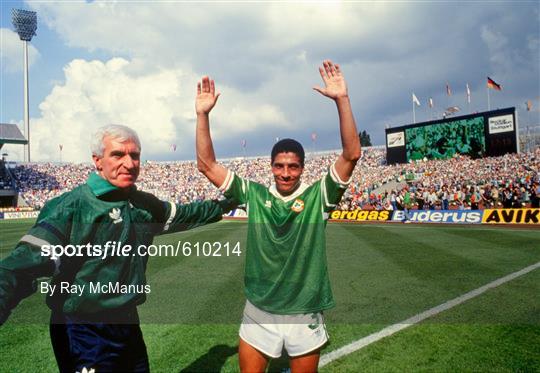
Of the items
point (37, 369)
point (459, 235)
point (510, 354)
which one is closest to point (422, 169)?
point (459, 235)

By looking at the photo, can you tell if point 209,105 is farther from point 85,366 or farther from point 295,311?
point 85,366

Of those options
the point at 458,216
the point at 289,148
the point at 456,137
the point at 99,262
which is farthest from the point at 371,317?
the point at 456,137

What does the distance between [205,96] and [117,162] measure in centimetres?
94

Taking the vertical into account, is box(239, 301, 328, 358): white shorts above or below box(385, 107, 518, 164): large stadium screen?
below

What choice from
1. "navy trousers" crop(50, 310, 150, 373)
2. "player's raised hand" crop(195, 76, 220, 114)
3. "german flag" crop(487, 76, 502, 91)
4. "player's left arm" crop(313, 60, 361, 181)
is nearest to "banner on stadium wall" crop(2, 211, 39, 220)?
"navy trousers" crop(50, 310, 150, 373)

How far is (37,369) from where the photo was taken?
454 centimetres

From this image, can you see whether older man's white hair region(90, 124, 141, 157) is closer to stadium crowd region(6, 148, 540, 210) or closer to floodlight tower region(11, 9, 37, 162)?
stadium crowd region(6, 148, 540, 210)

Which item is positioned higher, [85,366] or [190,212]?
[190,212]

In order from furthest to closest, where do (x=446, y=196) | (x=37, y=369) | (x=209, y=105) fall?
(x=446, y=196) → (x=37, y=369) → (x=209, y=105)

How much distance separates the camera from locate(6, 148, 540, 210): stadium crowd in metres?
24.3

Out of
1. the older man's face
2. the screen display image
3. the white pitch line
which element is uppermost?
the screen display image

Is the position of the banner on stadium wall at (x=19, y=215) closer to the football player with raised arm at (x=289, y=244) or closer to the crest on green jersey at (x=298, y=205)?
the football player with raised arm at (x=289, y=244)

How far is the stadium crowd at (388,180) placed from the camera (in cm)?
2427

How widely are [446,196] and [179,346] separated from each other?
23.2m
